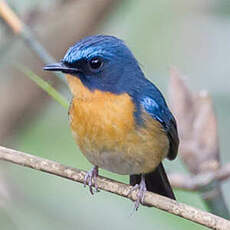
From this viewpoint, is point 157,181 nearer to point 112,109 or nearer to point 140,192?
point 140,192

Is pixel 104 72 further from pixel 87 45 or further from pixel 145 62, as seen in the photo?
pixel 145 62

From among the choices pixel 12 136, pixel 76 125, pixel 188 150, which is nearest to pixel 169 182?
pixel 188 150

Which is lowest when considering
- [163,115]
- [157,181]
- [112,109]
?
[157,181]

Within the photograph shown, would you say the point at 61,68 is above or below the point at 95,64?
below

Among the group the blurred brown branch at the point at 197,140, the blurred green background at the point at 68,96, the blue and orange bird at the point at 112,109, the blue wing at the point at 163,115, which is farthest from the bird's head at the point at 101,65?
the blurred green background at the point at 68,96

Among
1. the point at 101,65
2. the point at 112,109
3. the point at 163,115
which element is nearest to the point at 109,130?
the point at 112,109

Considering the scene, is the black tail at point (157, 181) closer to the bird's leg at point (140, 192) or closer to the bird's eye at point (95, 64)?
the bird's leg at point (140, 192)
